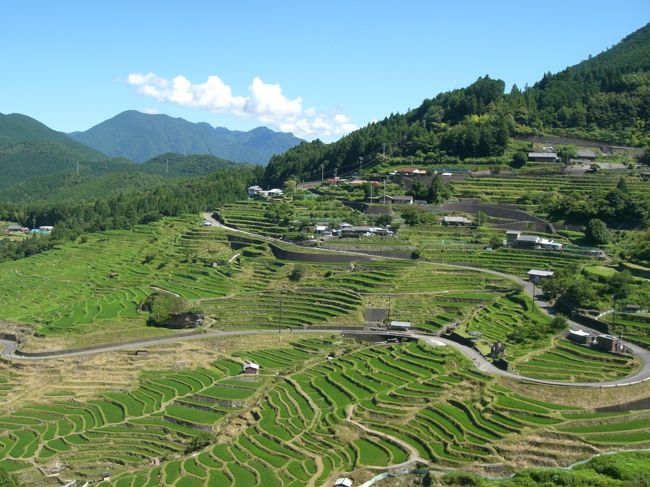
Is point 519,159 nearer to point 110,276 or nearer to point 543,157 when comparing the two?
point 543,157

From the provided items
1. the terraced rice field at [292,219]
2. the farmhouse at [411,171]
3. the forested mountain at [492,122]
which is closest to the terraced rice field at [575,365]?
the terraced rice field at [292,219]

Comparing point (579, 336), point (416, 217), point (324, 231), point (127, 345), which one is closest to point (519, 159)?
point (416, 217)

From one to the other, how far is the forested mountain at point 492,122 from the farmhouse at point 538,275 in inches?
Result: 1123

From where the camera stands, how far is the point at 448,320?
1709 inches

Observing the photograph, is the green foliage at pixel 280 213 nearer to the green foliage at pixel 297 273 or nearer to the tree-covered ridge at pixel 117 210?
the green foliage at pixel 297 273

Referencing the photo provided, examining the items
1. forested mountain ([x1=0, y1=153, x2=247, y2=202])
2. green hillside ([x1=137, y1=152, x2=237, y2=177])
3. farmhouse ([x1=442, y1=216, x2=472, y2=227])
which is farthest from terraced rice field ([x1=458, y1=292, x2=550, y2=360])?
green hillside ([x1=137, y1=152, x2=237, y2=177])

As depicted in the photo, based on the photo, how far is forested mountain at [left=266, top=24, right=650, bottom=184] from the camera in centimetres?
7825

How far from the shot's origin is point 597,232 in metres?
53.0

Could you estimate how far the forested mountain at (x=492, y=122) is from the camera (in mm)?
78250

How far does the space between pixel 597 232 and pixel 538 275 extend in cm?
881

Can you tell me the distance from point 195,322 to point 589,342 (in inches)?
940

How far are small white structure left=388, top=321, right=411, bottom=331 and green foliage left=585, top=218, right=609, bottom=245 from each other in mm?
17248

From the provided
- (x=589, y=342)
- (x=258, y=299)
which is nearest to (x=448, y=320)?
→ (x=589, y=342)

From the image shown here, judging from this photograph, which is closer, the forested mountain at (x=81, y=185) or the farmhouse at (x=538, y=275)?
the farmhouse at (x=538, y=275)
